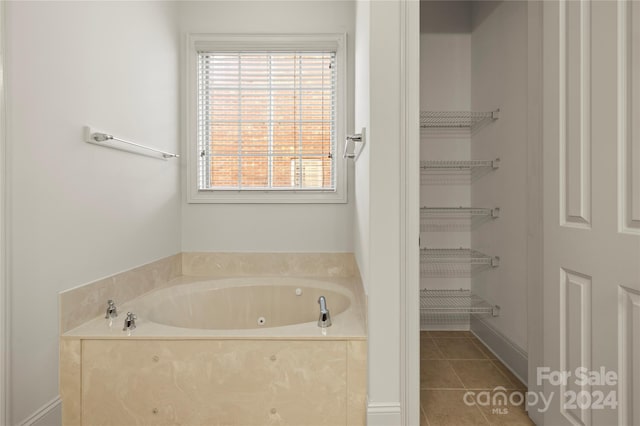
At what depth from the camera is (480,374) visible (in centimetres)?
203

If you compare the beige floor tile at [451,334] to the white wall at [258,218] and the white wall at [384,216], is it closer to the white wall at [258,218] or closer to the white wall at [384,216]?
the white wall at [258,218]

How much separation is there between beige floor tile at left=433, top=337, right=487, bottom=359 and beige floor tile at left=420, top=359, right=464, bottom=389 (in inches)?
5.2

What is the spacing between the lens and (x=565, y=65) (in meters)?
1.31

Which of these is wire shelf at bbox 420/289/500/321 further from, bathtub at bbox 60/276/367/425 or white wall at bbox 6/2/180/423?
white wall at bbox 6/2/180/423

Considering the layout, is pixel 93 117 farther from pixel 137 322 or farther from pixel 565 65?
pixel 565 65

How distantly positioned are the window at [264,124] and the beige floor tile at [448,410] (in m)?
1.36

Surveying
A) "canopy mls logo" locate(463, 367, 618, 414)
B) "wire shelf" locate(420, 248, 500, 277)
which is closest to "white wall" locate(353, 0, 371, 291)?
"canopy mls logo" locate(463, 367, 618, 414)

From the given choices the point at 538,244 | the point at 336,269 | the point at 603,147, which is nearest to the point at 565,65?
the point at 603,147

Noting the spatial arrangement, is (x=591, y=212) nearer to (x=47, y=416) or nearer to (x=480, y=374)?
(x=480, y=374)

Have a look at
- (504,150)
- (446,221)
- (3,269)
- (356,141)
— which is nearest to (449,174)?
(446,221)

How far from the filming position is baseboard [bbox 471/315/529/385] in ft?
6.44

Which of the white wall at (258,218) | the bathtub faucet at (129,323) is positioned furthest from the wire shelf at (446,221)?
the bathtub faucet at (129,323)

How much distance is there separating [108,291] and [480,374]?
2.08 metres

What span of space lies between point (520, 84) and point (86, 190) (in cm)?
238
